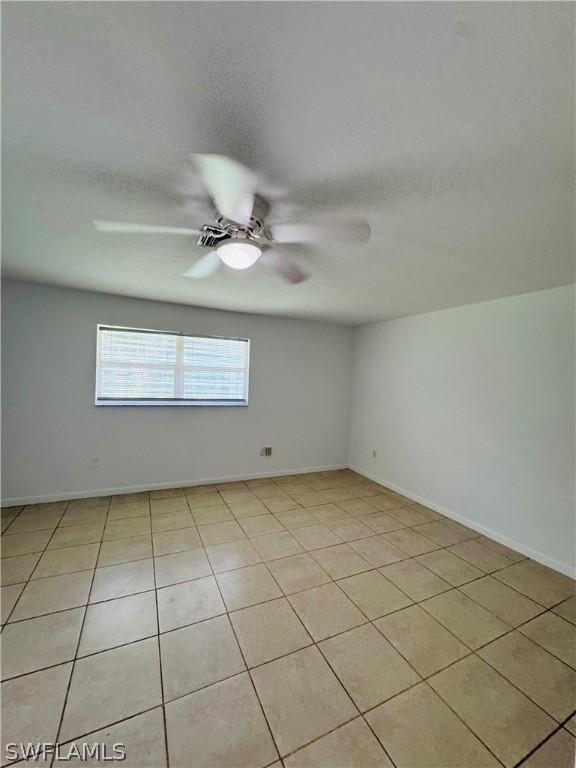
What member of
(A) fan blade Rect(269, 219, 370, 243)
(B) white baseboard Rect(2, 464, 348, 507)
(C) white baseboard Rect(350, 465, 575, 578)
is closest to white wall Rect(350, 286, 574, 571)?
(C) white baseboard Rect(350, 465, 575, 578)

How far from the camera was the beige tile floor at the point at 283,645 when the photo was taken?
121cm

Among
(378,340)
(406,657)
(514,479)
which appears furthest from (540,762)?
(378,340)

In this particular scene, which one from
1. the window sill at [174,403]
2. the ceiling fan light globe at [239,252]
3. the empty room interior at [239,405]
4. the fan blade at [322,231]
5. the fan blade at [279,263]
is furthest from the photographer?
the window sill at [174,403]

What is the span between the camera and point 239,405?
157 inches

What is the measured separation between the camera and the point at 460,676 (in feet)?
4.91

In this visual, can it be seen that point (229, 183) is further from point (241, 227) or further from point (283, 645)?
point (283, 645)

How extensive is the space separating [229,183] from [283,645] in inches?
87.0

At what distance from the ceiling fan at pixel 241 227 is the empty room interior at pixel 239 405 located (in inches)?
0.6

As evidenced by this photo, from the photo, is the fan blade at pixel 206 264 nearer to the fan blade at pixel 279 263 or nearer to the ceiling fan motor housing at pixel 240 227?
the ceiling fan motor housing at pixel 240 227

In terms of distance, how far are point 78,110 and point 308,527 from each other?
3.05m

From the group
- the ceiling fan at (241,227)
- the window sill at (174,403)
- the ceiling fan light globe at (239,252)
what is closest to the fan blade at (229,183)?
the ceiling fan at (241,227)

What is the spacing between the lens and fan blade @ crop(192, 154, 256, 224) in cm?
113

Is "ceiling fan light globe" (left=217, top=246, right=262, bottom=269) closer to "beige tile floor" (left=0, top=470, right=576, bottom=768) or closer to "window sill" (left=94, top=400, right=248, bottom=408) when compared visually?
"beige tile floor" (left=0, top=470, right=576, bottom=768)

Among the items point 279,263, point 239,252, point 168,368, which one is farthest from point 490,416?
point 168,368
